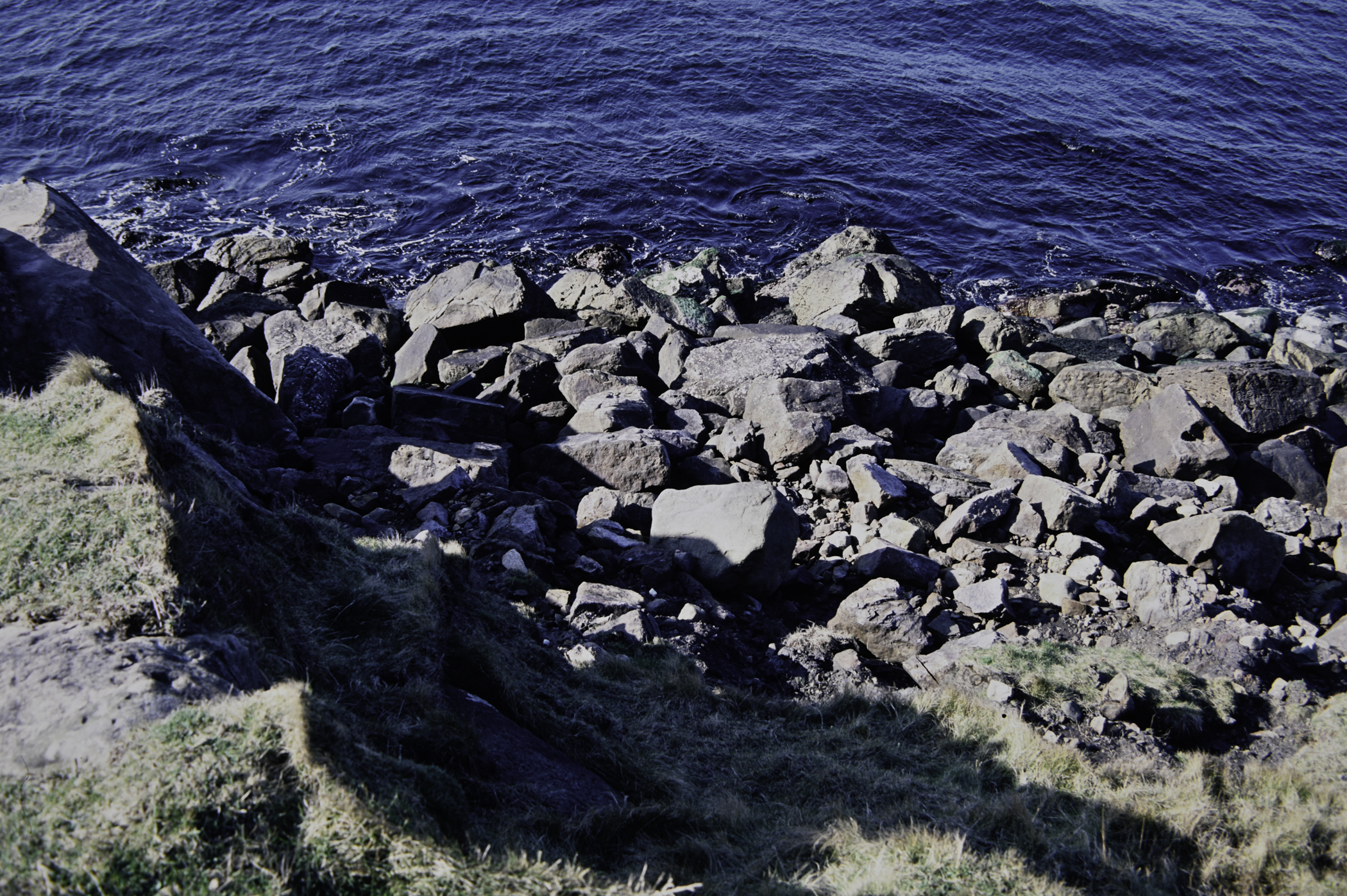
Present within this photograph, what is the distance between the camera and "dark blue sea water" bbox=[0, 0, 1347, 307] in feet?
70.0

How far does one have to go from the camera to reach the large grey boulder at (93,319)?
9.61m

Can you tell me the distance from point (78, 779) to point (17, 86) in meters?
34.8

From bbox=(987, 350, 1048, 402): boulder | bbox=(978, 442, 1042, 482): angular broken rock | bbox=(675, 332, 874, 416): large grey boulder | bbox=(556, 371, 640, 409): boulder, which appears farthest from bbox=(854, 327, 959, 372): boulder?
bbox=(556, 371, 640, 409): boulder

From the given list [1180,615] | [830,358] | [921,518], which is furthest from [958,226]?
[1180,615]

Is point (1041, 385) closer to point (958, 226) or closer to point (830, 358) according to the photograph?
point (830, 358)

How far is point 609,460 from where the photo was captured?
A: 11.3 metres

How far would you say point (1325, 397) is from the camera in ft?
45.9

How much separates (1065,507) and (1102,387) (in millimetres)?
4506

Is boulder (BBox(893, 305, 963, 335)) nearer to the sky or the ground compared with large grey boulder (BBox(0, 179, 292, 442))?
nearer to the ground

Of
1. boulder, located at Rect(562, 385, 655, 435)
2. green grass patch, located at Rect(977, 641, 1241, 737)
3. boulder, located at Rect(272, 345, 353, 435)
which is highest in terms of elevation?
boulder, located at Rect(272, 345, 353, 435)

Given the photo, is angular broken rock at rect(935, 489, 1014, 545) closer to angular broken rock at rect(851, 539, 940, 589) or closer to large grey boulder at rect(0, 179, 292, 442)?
angular broken rock at rect(851, 539, 940, 589)

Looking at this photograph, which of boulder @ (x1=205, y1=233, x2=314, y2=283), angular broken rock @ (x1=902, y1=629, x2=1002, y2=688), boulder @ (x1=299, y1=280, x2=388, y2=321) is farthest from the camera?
boulder @ (x1=205, y1=233, x2=314, y2=283)

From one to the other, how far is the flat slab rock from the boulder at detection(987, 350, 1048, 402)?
12574 mm

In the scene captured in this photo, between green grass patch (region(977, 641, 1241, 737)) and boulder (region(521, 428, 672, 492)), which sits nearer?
green grass patch (region(977, 641, 1241, 737))
